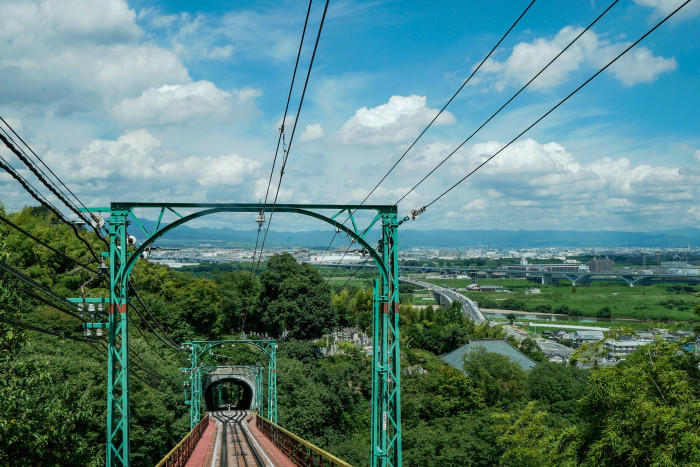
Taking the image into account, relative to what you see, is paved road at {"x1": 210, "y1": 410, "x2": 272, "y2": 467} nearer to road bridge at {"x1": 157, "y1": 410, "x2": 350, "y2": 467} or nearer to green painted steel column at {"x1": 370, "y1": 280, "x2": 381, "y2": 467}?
road bridge at {"x1": 157, "y1": 410, "x2": 350, "y2": 467}

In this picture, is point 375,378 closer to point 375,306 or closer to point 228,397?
point 375,306

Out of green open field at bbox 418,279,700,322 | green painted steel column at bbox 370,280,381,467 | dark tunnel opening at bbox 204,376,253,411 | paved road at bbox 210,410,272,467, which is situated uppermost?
green painted steel column at bbox 370,280,381,467

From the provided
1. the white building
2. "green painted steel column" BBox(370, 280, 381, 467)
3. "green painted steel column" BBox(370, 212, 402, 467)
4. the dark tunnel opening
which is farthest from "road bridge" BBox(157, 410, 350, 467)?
the dark tunnel opening

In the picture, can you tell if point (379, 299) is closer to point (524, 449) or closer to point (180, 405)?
point (524, 449)

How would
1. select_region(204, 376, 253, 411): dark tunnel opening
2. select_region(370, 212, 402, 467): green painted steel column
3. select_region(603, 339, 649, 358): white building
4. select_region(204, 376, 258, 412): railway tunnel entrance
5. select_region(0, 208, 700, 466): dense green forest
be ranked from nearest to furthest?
select_region(370, 212, 402, 467): green painted steel column
select_region(0, 208, 700, 466): dense green forest
select_region(603, 339, 649, 358): white building
select_region(204, 376, 258, 412): railway tunnel entrance
select_region(204, 376, 253, 411): dark tunnel opening

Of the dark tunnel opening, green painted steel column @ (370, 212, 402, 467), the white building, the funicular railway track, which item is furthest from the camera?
the dark tunnel opening
